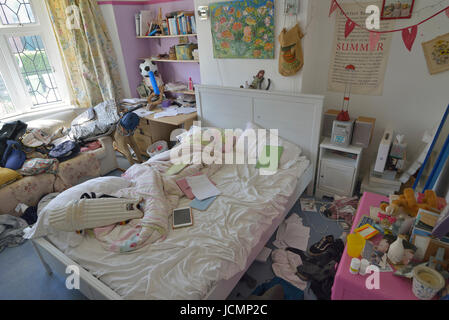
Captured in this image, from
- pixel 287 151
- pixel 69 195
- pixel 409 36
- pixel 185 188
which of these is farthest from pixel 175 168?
pixel 409 36

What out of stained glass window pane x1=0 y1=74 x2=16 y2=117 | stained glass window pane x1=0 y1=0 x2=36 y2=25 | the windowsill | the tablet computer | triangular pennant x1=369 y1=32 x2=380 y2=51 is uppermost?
stained glass window pane x1=0 y1=0 x2=36 y2=25

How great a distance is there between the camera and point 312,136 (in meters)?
2.60

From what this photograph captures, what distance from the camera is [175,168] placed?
91.9 inches

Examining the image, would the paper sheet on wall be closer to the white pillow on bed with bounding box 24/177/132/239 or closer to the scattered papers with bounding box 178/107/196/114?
the scattered papers with bounding box 178/107/196/114

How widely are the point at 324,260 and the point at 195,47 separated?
2898 mm

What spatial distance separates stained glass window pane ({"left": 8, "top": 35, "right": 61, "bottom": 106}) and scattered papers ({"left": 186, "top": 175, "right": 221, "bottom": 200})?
3036 mm

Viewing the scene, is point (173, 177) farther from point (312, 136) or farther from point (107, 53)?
point (107, 53)

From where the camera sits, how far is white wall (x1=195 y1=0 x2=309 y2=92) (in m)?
2.44

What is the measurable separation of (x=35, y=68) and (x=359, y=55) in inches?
163

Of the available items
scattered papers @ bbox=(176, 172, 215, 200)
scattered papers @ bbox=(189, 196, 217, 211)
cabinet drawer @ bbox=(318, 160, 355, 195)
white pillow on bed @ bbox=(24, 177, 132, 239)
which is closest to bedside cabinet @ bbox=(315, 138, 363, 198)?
cabinet drawer @ bbox=(318, 160, 355, 195)

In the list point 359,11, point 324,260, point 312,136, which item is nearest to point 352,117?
point 312,136

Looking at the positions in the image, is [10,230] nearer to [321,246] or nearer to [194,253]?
[194,253]

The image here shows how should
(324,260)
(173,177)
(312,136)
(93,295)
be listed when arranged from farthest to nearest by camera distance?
(312,136)
(173,177)
(324,260)
(93,295)

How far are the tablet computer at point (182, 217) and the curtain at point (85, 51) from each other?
2634 millimetres
